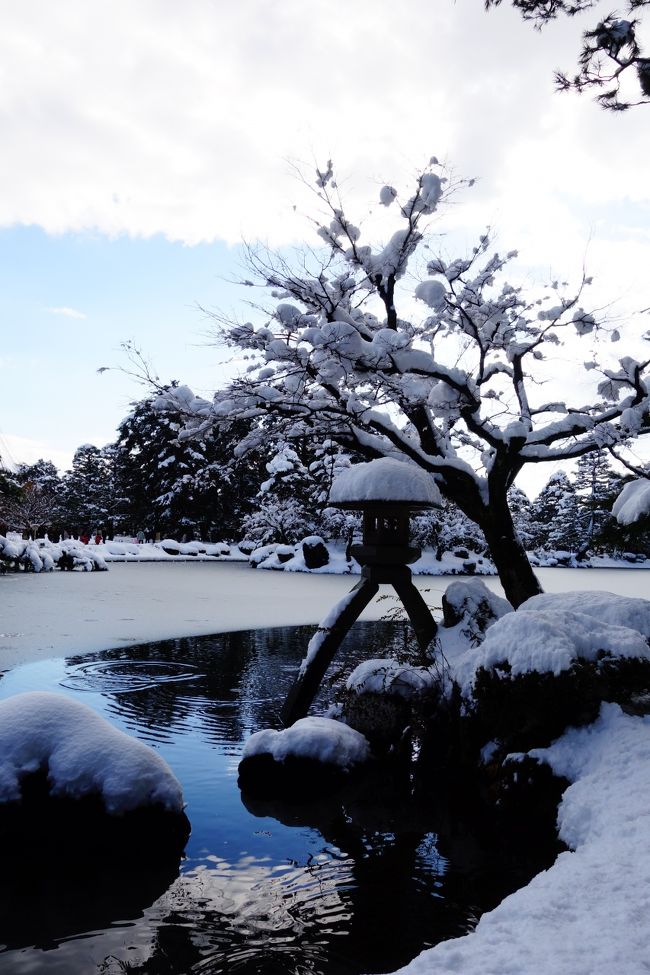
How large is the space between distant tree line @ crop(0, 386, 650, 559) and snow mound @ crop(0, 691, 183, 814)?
77.8ft

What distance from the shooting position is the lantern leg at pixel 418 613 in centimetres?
771

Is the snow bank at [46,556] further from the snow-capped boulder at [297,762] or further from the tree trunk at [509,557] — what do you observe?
the snow-capped boulder at [297,762]

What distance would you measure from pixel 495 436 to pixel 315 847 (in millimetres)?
6169

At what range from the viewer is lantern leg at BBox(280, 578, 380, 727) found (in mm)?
7438

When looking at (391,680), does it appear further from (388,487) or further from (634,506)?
(634,506)

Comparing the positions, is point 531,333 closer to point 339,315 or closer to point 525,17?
point 339,315

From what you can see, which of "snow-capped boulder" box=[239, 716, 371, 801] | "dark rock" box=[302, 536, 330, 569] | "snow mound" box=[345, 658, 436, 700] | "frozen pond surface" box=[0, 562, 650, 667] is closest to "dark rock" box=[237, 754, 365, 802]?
"snow-capped boulder" box=[239, 716, 371, 801]

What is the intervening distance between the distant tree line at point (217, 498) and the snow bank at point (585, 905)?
23.4 meters

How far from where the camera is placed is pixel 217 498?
51.0 m

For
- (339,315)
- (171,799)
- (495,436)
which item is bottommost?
(171,799)

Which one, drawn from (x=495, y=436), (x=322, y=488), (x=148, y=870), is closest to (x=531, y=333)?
(x=495, y=436)

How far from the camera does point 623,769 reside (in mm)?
4879

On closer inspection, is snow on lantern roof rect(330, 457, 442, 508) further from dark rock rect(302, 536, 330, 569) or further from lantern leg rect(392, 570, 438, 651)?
dark rock rect(302, 536, 330, 569)

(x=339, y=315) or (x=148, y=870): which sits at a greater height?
(x=339, y=315)
